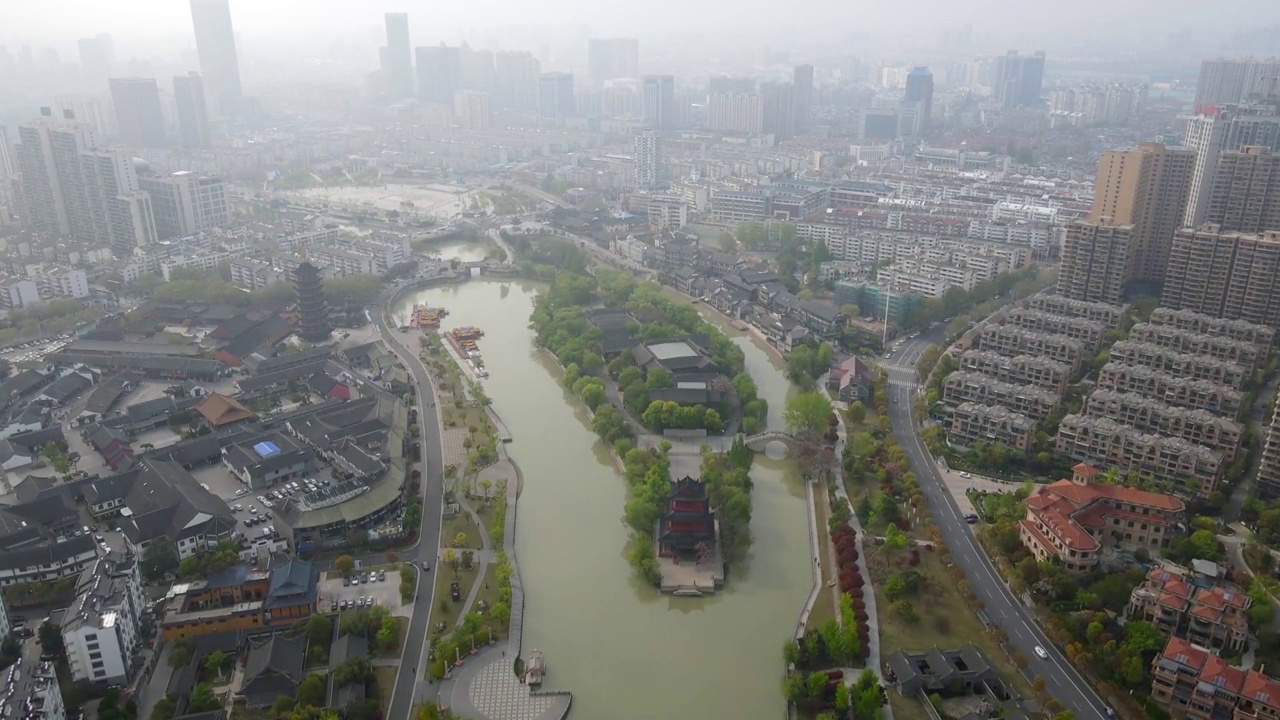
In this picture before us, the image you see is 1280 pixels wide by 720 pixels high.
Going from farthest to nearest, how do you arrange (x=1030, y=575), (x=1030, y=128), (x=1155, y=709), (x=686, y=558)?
(x=1030, y=128)
(x=686, y=558)
(x=1030, y=575)
(x=1155, y=709)

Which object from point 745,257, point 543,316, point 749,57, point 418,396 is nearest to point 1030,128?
point 745,257

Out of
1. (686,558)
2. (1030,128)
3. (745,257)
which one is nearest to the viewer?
(686,558)

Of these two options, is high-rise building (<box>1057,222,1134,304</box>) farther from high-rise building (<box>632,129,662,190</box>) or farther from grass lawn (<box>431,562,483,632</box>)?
high-rise building (<box>632,129,662,190</box>)

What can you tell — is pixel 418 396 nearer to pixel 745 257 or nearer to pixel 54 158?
pixel 745 257

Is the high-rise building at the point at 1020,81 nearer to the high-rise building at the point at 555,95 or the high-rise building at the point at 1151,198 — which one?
the high-rise building at the point at 555,95

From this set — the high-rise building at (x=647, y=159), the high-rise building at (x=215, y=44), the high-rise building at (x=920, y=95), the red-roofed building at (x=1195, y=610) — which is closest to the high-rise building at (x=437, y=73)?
the high-rise building at (x=215, y=44)

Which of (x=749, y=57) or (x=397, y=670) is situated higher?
(x=749, y=57)

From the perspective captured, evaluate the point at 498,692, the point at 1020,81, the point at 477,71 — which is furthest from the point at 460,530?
the point at 477,71
